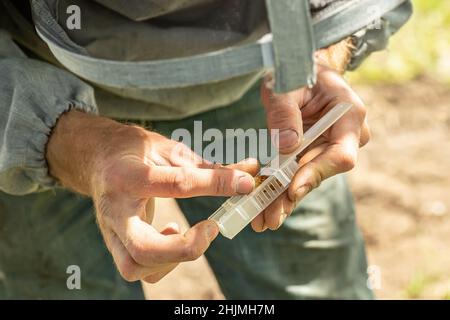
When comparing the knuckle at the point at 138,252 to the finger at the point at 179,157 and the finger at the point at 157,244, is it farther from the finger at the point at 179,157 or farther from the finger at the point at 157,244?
the finger at the point at 179,157

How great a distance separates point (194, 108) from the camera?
1.42m

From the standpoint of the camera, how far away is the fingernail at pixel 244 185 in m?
1.03

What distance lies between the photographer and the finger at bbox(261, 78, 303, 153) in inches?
43.2

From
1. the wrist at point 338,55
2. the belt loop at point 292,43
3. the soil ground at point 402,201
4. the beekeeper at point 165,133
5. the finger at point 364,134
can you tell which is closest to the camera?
the belt loop at point 292,43

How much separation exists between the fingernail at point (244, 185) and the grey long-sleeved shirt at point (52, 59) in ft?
0.68

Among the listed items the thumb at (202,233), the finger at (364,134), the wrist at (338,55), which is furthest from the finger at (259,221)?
the wrist at (338,55)

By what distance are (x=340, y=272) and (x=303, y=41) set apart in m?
0.84

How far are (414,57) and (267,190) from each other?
177 centimetres

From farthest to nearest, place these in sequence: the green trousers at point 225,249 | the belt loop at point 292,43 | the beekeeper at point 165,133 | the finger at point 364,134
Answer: the green trousers at point 225,249 < the finger at point 364,134 < the beekeeper at point 165,133 < the belt loop at point 292,43

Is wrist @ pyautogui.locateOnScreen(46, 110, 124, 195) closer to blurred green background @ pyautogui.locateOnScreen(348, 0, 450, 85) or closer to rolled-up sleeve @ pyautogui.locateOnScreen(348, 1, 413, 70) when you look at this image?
rolled-up sleeve @ pyautogui.locateOnScreen(348, 1, 413, 70)

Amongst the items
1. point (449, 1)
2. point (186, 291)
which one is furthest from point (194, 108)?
point (449, 1)

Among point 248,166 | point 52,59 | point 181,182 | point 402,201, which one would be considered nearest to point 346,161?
point 248,166

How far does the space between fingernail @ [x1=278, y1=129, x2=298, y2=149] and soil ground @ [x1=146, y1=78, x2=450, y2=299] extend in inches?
38.0

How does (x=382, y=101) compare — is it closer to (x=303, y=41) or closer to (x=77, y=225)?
(x=77, y=225)
